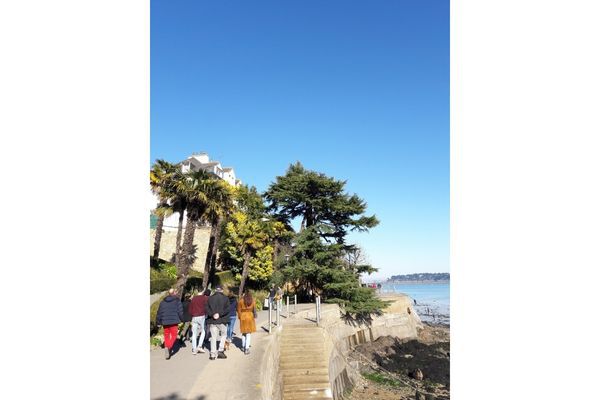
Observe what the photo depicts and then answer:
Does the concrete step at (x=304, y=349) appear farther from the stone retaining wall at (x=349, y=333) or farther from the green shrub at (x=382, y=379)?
the green shrub at (x=382, y=379)

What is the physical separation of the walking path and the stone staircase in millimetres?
1648

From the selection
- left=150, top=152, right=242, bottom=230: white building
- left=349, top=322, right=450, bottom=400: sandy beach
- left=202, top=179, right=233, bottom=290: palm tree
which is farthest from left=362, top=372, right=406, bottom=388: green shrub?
left=150, top=152, right=242, bottom=230: white building

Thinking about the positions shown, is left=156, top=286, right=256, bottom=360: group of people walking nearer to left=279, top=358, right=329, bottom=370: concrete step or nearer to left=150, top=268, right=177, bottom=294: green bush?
left=279, top=358, right=329, bottom=370: concrete step

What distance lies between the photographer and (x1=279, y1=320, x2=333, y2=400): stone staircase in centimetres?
941

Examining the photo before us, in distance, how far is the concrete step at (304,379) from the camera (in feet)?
31.8

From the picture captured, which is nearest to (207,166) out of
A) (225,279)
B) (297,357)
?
(225,279)

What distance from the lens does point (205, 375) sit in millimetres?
6863

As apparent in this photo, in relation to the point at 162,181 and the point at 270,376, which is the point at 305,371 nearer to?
the point at 270,376

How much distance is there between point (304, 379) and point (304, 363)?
2.51 ft
